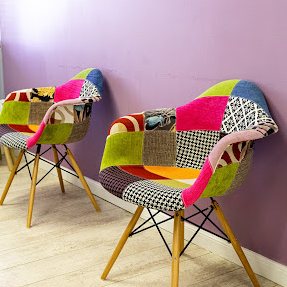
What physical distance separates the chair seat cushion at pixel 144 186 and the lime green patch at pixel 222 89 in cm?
38

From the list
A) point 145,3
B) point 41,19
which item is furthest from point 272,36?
point 41,19

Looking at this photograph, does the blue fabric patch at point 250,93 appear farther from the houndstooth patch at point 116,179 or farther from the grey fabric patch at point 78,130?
the grey fabric patch at point 78,130

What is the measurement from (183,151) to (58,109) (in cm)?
80

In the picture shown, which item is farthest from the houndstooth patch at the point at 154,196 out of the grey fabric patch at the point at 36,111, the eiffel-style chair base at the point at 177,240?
the grey fabric patch at the point at 36,111

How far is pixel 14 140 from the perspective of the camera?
2.57 meters

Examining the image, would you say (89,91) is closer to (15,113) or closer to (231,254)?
(15,113)

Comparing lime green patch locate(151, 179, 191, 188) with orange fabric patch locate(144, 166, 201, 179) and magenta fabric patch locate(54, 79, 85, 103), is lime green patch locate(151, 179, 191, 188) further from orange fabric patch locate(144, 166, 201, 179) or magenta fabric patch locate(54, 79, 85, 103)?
magenta fabric patch locate(54, 79, 85, 103)

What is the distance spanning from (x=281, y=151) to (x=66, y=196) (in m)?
1.57

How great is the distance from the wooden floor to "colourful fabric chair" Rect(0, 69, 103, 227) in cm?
12

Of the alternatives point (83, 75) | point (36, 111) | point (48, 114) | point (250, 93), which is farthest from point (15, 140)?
point (250, 93)

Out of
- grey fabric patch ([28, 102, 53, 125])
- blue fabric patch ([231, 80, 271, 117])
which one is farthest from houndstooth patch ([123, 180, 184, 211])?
grey fabric patch ([28, 102, 53, 125])

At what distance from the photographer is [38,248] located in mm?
2262

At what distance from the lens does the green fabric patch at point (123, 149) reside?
190cm

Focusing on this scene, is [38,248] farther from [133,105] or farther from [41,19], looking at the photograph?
[41,19]
